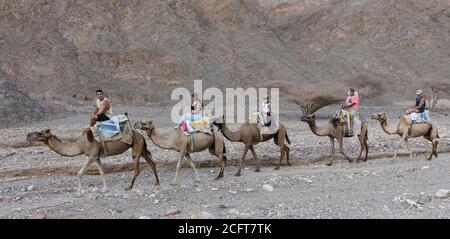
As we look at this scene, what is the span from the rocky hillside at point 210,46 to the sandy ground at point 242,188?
50.7 ft

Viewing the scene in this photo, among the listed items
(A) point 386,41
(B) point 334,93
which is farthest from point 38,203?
(A) point 386,41

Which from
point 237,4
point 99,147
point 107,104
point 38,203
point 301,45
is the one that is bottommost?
point 38,203

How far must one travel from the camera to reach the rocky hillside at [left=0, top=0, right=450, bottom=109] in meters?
37.6

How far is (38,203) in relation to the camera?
381 inches

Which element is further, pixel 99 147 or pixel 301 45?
pixel 301 45

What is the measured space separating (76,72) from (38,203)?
29.2m

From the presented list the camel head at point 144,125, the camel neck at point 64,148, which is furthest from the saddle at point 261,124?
the camel neck at point 64,148

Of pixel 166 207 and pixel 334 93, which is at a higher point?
pixel 334 93

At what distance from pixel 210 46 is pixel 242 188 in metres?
33.6

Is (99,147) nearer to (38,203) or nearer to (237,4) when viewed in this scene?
(38,203)

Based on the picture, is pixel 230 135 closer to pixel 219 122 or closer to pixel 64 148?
pixel 219 122

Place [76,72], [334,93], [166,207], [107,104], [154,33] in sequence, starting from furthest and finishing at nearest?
1. [154,33]
2. [76,72]
3. [334,93]
4. [107,104]
5. [166,207]

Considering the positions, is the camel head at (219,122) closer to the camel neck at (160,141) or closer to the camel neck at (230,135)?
the camel neck at (230,135)

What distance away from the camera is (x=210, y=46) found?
43.2m
